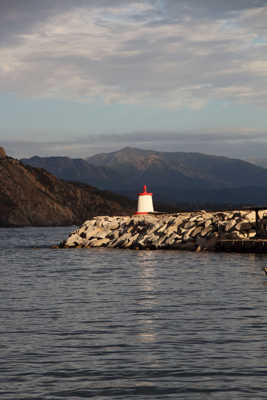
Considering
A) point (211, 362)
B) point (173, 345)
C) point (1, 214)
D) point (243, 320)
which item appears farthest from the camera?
point (1, 214)

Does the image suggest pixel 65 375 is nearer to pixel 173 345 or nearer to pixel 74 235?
pixel 173 345

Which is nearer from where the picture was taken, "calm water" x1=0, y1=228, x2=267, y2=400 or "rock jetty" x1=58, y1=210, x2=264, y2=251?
"calm water" x1=0, y1=228, x2=267, y2=400

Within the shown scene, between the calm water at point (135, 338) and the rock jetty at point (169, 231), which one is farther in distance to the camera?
the rock jetty at point (169, 231)

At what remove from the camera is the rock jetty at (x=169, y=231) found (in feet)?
160

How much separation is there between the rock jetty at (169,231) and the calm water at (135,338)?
738 inches

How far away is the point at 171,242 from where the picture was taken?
52125mm

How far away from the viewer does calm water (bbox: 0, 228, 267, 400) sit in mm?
11625

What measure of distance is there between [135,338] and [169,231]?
38088mm

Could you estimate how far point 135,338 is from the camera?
1566 cm

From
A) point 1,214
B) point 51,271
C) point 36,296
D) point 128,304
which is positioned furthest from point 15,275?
point 1,214

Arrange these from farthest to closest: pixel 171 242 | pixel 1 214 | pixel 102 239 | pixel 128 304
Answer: pixel 1 214
pixel 102 239
pixel 171 242
pixel 128 304

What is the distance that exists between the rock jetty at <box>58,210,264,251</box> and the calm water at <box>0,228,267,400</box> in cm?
1876

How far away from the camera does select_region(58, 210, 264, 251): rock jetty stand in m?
48.9

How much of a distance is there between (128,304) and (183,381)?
31.5 feet
